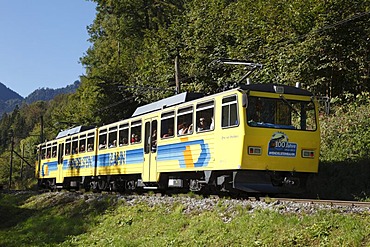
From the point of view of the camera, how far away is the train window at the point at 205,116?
14305 mm

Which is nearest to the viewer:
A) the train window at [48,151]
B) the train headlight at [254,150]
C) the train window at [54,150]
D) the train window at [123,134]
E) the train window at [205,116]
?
the train headlight at [254,150]

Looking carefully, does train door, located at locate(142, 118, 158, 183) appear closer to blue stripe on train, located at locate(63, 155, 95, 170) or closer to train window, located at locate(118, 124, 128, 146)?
train window, located at locate(118, 124, 128, 146)

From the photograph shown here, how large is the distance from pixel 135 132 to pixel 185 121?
4.09m

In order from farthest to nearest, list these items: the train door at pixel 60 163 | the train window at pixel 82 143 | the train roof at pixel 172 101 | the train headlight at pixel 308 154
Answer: the train door at pixel 60 163 → the train window at pixel 82 143 → the train roof at pixel 172 101 → the train headlight at pixel 308 154

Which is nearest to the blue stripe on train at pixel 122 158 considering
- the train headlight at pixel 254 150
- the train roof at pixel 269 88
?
the train roof at pixel 269 88

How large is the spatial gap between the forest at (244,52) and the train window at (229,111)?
1.79m

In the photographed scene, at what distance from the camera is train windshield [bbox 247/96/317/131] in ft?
44.0

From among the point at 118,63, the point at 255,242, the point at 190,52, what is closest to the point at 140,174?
the point at 255,242

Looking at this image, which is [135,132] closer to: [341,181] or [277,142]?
[277,142]

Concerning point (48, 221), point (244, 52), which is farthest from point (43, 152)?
point (48, 221)

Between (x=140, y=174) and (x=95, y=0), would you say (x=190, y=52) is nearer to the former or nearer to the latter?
(x=140, y=174)

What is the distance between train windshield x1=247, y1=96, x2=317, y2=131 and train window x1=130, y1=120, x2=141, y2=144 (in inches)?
250

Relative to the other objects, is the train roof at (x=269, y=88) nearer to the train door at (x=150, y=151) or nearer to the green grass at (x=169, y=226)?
the green grass at (x=169, y=226)

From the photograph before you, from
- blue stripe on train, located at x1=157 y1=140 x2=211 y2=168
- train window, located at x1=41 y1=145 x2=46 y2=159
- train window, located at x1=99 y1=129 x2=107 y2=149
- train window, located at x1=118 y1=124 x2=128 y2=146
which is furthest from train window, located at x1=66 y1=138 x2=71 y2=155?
blue stripe on train, located at x1=157 y1=140 x2=211 y2=168
